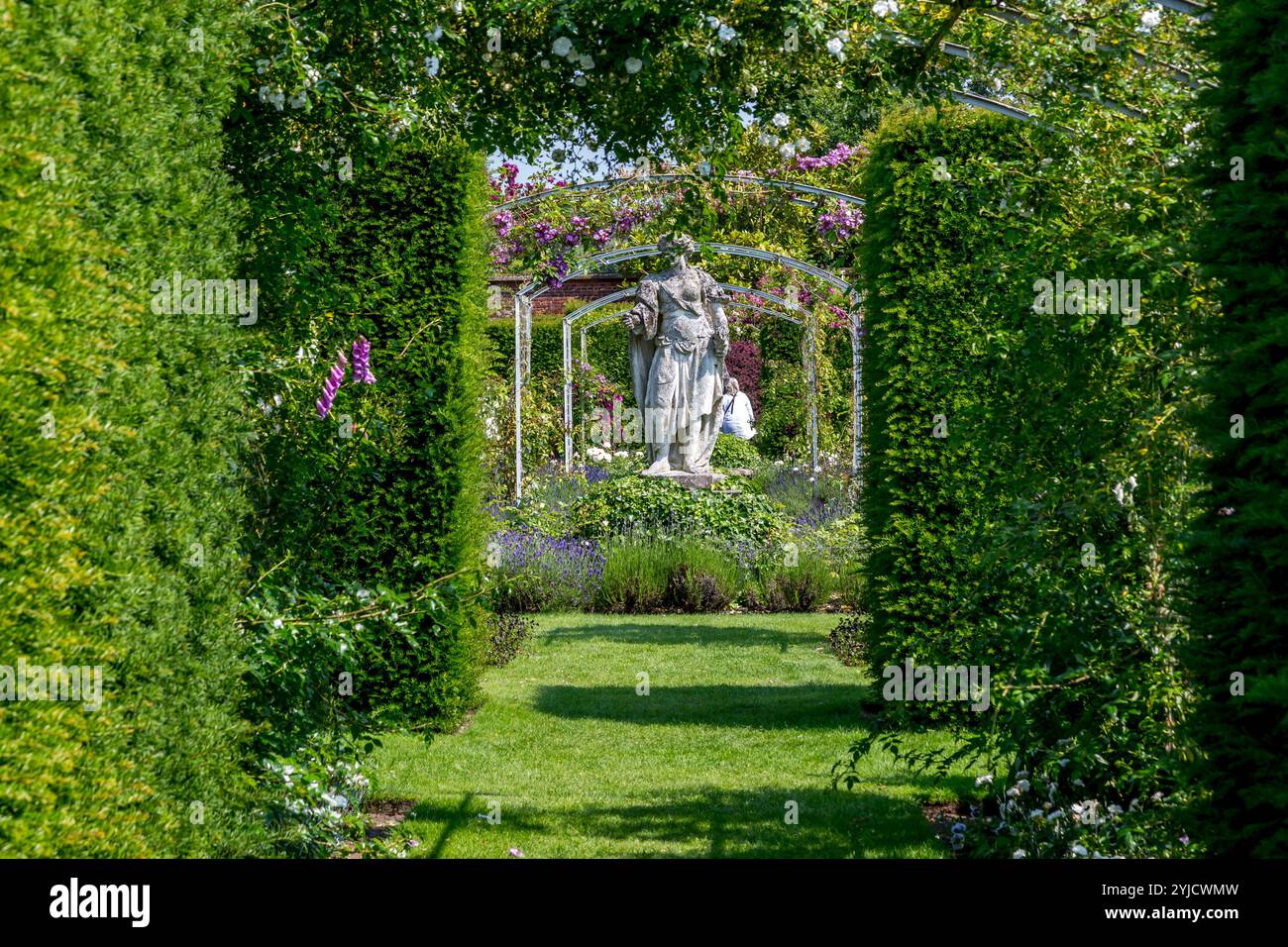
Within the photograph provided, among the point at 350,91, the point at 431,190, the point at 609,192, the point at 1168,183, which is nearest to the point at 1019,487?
the point at 1168,183

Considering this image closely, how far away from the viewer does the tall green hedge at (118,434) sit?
233cm

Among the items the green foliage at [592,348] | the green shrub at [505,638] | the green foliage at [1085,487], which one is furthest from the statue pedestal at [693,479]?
the green foliage at [592,348]

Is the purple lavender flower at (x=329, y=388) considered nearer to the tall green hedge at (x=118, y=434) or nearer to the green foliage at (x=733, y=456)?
the tall green hedge at (x=118, y=434)

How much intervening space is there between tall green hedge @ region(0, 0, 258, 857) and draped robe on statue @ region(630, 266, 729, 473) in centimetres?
1170

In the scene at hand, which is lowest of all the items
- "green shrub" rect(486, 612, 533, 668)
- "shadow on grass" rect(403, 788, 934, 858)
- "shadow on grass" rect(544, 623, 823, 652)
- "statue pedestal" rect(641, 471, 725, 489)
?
"shadow on grass" rect(403, 788, 934, 858)

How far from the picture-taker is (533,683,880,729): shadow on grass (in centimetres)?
801

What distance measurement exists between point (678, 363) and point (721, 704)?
24.9 feet

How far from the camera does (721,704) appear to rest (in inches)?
335

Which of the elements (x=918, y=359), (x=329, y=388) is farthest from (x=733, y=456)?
(x=329, y=388)

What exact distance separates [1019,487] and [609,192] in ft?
27.7

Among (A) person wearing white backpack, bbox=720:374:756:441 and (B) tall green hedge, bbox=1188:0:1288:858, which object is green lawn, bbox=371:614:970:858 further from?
(A) person wearing white backpack, bbox=720:374:756:441

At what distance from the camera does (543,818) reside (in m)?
5.77

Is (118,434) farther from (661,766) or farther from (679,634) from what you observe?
(679,634)

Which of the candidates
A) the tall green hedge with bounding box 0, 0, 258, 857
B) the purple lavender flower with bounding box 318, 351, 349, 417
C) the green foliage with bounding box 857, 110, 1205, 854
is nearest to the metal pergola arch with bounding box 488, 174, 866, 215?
the purple lavender flower with bounding box 318, 351, 349, 417
